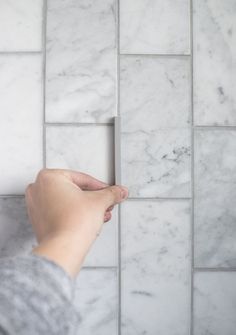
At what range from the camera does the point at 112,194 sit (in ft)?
1.91

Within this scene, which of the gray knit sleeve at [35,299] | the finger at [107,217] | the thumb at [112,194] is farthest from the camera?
the finger at [107,217]

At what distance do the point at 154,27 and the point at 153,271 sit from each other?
550 millimetres

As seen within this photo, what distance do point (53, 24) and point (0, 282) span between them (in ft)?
1.90

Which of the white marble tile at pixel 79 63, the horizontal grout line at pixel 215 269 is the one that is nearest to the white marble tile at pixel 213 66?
the white marble tile at pixel 79 63

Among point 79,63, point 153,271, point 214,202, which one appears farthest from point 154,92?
point 153,271

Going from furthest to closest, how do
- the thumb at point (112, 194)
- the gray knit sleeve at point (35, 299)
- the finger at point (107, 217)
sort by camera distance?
the finger at point (107, 217) < the thumb at point (112, 194) < the gray knit sleeve at point (35, 299)

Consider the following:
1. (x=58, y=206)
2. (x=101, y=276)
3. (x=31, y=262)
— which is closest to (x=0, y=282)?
(x=31, y=262)

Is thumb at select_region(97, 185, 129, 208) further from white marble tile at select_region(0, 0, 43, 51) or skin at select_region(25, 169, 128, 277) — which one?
white marble tile at select_region(0, 0, 43, 51)

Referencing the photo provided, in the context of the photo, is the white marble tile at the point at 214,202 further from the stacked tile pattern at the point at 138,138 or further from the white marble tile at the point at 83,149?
the white marble tile at the point at 83,149

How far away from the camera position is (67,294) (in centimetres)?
33

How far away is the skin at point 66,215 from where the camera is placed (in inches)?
15.1

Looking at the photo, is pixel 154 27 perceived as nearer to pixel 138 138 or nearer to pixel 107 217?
pixel 138 138

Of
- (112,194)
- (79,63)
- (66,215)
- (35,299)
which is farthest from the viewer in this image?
(79,63)

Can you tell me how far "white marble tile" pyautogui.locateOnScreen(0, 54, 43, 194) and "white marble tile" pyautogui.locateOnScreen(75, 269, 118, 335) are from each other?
0.85ft
